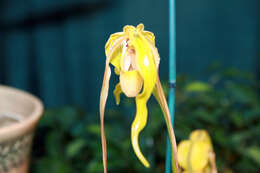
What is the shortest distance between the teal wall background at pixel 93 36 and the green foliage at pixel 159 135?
326 mm

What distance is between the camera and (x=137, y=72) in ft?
1.26

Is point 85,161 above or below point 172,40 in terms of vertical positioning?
below

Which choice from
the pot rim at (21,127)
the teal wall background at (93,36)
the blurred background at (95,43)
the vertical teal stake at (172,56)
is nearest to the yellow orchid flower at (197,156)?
the vertical teal stake at (172,56)

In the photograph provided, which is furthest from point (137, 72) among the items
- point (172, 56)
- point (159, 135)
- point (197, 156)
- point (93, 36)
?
point (93, 36)

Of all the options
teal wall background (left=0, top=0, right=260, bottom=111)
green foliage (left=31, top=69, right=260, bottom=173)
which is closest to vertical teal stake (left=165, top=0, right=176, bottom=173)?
green foliage (left=31, top=69, right=260, bottom=173)

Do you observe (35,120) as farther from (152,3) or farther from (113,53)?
(152,3)

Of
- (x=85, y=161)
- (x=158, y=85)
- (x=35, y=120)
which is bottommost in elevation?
(x=85, y=161)

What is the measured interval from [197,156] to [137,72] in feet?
0.66

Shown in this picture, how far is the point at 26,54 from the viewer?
4.49ft

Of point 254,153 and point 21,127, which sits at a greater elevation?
point 21,127

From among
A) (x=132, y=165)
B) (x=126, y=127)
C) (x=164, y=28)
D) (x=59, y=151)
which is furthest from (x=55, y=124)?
(x=164, y=28)

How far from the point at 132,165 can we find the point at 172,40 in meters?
Answer: 0.52

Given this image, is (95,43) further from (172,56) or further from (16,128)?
(172,56)

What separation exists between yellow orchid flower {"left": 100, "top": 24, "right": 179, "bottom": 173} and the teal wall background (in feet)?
3.02
